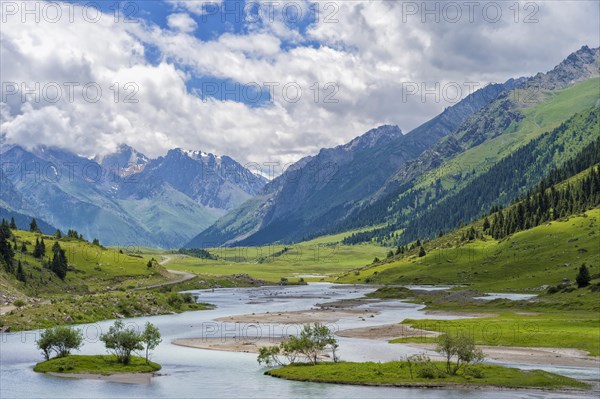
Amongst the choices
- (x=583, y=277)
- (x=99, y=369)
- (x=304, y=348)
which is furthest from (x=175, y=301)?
(x=583, y=277)

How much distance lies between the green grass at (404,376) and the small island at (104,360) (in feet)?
64.0

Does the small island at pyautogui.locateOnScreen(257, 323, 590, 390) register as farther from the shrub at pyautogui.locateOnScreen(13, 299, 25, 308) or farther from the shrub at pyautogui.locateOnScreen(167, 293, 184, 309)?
the shrub at pyautogui.locateOnScreen(167, 293, 184, 309)

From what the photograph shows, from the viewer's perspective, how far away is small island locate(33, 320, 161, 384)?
3595 inches

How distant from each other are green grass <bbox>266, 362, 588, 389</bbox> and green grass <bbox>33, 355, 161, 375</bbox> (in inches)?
746

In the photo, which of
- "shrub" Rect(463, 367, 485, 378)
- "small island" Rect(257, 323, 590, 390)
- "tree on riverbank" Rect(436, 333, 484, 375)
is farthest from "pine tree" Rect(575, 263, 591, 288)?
"shrub" Rect(463, 367, 485, 378)

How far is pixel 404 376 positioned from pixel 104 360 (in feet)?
148

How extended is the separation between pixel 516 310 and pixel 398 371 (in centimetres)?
7868

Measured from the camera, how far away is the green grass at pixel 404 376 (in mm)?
81250

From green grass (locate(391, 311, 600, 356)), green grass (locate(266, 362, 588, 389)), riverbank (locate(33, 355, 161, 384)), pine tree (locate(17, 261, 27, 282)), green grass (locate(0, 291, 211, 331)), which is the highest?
pine tree (locate(17, 261, 27, 282))

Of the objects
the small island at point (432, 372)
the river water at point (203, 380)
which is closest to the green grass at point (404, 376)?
the small island at point (432, 372)

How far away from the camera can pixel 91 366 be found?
94.4 m

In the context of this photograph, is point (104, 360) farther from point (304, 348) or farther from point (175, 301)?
point (175, 301)

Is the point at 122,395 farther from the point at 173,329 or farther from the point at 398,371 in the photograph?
the point at 173,329

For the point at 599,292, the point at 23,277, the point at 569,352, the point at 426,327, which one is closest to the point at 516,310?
the point at 599,292
